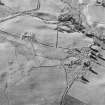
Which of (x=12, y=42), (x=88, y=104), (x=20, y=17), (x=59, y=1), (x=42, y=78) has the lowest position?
(x=88, y=104)

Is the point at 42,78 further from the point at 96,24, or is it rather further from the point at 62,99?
the point at 96,24

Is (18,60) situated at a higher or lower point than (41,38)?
lower

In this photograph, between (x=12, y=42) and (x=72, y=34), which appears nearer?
(x=12, y=42)

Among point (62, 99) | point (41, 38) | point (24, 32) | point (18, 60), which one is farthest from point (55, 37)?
point (62, 99)

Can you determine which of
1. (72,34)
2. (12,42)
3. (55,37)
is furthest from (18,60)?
(72,34)

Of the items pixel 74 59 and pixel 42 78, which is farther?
→ pixel 74 59

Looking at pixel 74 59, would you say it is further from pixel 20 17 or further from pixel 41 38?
pixel 20 17

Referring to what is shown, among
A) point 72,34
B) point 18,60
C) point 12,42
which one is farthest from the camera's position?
point 72,34

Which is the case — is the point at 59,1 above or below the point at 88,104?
above

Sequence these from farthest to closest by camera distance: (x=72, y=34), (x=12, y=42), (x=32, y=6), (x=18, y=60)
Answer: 1. (x=32, y=6)
2. (x=72, y=34)
3. (x=12, y=42)
4. (x=18, y=60)
